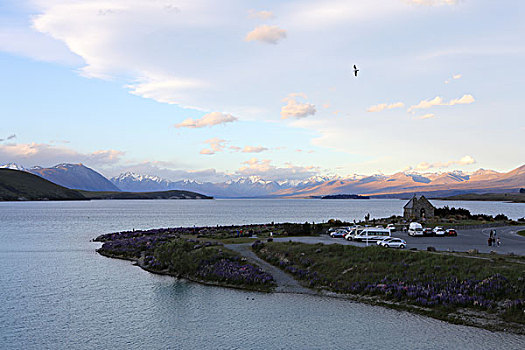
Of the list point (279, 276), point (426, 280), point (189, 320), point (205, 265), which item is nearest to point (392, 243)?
point (279, 276)

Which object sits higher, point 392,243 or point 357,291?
point 392,243

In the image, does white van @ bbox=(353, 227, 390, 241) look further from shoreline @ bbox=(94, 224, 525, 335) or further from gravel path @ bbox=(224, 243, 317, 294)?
gravel path @ bbox=(224, 243, 317, 294)

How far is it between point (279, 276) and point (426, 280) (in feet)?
49.1

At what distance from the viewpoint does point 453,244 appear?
59.5 meters

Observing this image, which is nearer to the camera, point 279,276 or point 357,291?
point 357,291

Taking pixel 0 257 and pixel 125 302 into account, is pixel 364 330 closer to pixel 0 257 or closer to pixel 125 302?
pixel 125 302

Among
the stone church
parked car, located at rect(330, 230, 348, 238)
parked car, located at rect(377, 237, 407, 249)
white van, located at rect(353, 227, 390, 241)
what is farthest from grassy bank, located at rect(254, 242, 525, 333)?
the stone church

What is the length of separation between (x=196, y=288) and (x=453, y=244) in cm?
3531

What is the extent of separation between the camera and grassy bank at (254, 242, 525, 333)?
32500 millimetres

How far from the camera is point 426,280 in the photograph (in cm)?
3844

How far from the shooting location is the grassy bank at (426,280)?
3250 centimetres

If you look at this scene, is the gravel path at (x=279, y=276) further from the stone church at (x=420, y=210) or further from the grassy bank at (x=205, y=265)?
the stone church at (x=420, y=210)

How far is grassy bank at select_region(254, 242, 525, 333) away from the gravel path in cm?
98

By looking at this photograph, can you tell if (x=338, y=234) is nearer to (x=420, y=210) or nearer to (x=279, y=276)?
(x=279, y=276)
